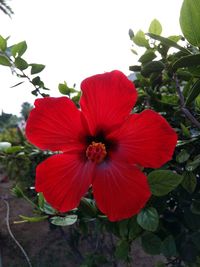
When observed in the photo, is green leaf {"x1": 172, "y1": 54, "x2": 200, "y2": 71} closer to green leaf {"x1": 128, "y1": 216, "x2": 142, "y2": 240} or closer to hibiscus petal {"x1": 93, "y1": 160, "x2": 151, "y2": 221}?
hibiscus petal {"x1": 93, "y1": 160, "x2": 151, "y2": 221}

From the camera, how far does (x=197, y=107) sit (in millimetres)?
907

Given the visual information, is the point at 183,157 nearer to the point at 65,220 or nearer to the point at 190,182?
the point at 190,182

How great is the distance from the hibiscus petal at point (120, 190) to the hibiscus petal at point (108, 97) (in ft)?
0.26

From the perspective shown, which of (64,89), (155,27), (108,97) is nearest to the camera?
(108,97)

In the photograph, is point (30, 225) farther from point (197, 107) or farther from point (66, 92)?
point (197, 107)

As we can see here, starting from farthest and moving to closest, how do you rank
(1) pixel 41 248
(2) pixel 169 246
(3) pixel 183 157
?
(1) pixel 41 248
(2) pixel 169 246
(3) pixel 183 157

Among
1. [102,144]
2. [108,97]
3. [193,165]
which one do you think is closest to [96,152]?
[102,144]

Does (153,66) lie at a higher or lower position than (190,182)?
higher

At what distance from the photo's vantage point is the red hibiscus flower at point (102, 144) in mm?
561

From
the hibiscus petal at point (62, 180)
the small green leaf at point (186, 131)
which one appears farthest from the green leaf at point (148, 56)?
the hibiscus petal at point (62, 180)

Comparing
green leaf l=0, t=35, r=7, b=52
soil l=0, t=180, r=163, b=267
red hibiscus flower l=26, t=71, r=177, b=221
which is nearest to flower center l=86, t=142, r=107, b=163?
red hibiscus flower l=26, t=71, r=177, b=221

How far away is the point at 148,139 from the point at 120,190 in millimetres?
99

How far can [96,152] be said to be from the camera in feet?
2.13

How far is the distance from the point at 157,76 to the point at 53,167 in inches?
20.4
